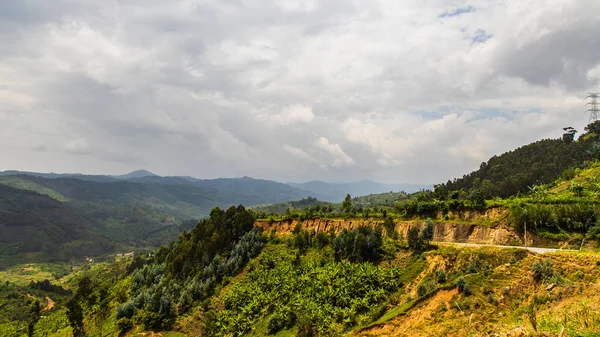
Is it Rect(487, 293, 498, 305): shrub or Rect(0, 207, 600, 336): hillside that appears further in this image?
Rect(487, 293, 498, 305): shrub

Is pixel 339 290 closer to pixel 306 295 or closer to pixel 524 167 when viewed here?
pixel 306 295

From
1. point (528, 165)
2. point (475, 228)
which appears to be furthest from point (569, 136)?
point (475, 228)

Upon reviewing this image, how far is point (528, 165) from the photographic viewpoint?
12644cm

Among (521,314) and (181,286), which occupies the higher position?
(521,314)

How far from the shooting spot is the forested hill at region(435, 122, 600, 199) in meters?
106

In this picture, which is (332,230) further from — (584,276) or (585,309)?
(585,309)

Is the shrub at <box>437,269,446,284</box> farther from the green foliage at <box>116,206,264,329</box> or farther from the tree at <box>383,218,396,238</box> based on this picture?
the green foliage at <box>116,206,264,329</box>

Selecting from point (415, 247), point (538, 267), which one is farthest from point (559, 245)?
point (415, 247)

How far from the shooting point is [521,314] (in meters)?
28.5

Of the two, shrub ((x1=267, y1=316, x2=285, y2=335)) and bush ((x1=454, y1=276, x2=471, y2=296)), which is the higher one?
bush ((x1=454, y1=276, x2=471, y2=296))

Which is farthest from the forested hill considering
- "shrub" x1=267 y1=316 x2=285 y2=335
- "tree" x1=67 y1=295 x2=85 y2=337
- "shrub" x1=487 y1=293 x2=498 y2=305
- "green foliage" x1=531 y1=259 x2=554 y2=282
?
"tree" x1=67 y1=295 x2=85 y2=337

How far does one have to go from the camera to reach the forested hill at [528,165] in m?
106

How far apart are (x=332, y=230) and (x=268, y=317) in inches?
896

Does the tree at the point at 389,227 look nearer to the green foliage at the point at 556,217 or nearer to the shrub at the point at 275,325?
the green foliage at the point at 556,217
